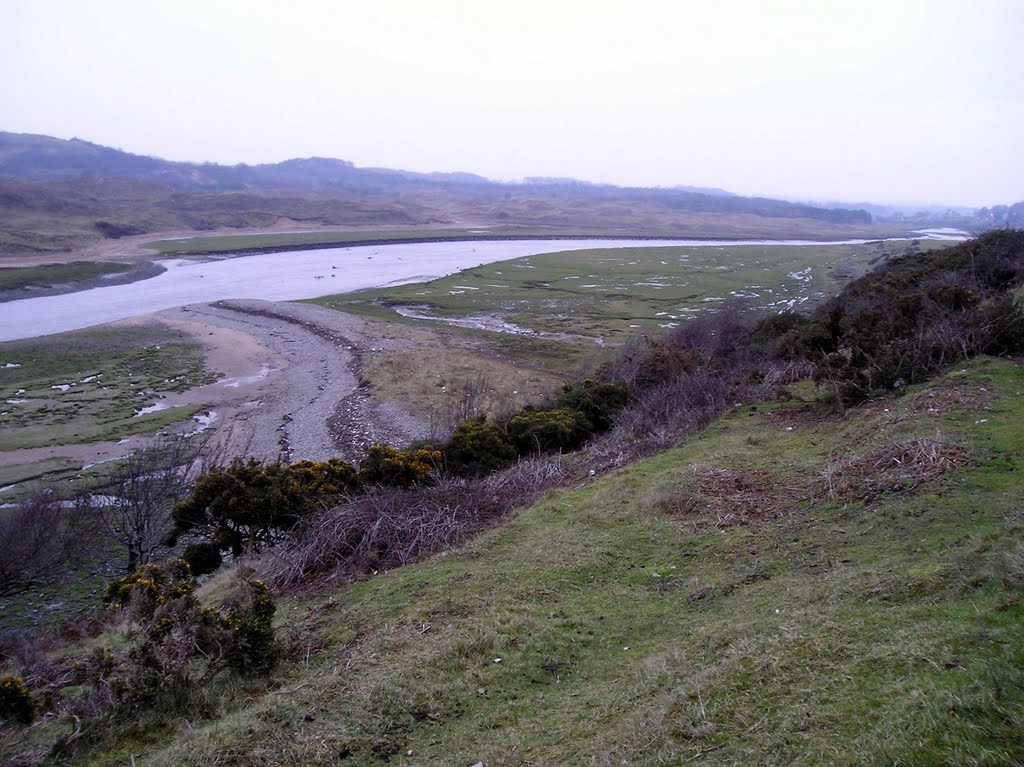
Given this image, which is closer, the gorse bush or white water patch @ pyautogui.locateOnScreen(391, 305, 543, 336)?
the gorse bush

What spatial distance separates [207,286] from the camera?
54688 mm

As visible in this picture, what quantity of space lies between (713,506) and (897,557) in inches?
117

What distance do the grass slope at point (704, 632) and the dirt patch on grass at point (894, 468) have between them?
3cm

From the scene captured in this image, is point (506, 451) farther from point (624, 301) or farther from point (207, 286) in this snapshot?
point (207, 286)

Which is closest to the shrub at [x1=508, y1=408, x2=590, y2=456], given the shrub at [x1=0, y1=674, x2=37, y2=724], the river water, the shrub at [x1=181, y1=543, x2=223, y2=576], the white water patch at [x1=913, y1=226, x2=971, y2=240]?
the shrub at [x1=181, y1=543, x2=223, y2=576]

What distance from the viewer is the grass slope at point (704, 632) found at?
13.7 feet

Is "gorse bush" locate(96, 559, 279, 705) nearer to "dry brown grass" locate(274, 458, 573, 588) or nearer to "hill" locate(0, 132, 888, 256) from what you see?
"dry brown grass" locate(274, 458, 573, 588)

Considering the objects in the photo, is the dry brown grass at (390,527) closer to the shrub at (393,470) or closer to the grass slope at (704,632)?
the grass slope at (704,632)

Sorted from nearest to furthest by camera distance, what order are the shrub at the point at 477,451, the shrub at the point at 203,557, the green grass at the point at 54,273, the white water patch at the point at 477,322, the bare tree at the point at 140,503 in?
Answer: 1. the shrub at the point at 203,557
2. the bare tree at the point at 140,503
3. the shrub at the point at 477,451
4. the white water patch at the point at 477,322
5. the green grass at the point at 54,273

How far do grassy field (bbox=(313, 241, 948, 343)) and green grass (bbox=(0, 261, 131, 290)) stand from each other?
22.1m

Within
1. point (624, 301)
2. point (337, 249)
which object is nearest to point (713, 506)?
point (624, 301)

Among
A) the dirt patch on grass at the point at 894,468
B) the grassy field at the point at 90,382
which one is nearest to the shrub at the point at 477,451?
the dirt patch on grass at the point at 894,468

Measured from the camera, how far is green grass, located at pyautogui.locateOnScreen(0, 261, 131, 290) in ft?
165

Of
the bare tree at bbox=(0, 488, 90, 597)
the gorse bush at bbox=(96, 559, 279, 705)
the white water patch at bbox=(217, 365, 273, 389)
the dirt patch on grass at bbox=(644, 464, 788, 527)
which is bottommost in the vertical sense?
the bare tree at bbox=(0, 488, 90, 597)
